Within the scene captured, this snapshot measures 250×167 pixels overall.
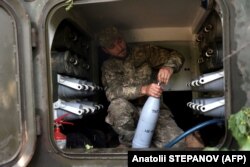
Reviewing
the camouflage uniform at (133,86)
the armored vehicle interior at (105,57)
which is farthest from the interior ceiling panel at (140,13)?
the camouflage uniform at (133,86)

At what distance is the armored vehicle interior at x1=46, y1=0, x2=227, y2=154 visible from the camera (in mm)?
1835

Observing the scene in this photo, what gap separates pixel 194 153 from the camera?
1421mm

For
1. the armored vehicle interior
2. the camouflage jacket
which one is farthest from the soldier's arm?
the armored vehicle interior

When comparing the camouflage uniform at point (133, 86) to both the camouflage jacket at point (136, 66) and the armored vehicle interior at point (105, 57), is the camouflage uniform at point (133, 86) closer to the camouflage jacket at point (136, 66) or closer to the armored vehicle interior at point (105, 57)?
the camouflage jacket at point (136, 66)

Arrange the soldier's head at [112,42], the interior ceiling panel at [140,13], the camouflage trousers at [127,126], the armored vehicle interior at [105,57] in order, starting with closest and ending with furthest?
the armored vehicle interior at [105,57] → the camouflage trousers at [127,126] → the interior ceiling panel at [140,13] → the soldier's head at [112,42]

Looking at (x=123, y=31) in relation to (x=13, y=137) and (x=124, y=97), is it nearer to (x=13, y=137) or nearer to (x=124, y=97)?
(x=124, y=97)

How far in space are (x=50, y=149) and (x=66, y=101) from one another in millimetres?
594

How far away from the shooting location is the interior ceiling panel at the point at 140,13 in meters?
2.43

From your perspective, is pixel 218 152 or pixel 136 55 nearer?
pixel 218 152

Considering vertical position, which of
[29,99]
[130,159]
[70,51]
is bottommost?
[130,159]

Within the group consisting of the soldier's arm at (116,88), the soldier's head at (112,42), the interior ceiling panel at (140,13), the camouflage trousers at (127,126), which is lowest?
the camouflage trousers at (127,126)

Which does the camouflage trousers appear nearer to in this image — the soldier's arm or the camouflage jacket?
the soldier's arm

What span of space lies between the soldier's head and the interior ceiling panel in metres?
0.14

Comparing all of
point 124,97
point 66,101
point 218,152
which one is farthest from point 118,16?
point 218,152
